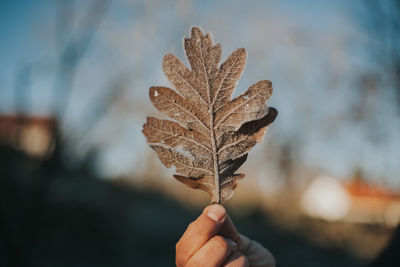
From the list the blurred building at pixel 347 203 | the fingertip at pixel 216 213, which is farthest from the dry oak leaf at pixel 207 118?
the blurred building at pixel 347 203

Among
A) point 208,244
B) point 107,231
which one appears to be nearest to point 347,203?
point 107,231

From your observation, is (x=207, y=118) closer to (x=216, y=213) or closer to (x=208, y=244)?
(x=216, y=213)

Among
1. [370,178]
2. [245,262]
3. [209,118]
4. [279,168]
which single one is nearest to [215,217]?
[245,262]

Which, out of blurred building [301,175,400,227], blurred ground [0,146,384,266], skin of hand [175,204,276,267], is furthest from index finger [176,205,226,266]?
blurred ground [0,146,384,266]

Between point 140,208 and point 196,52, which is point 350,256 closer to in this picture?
point 140,208

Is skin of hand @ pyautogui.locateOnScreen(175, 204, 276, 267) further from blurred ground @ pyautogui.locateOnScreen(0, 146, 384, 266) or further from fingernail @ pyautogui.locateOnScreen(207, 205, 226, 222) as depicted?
blurred ground @ pyautogui.locateOnScreen(0, 146, 384, 266)

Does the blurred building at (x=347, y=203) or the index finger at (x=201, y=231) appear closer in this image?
the index finger at (x=201, y=231)

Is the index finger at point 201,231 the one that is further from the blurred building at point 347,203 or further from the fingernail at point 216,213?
Answer: the blurred building at point 347,203
